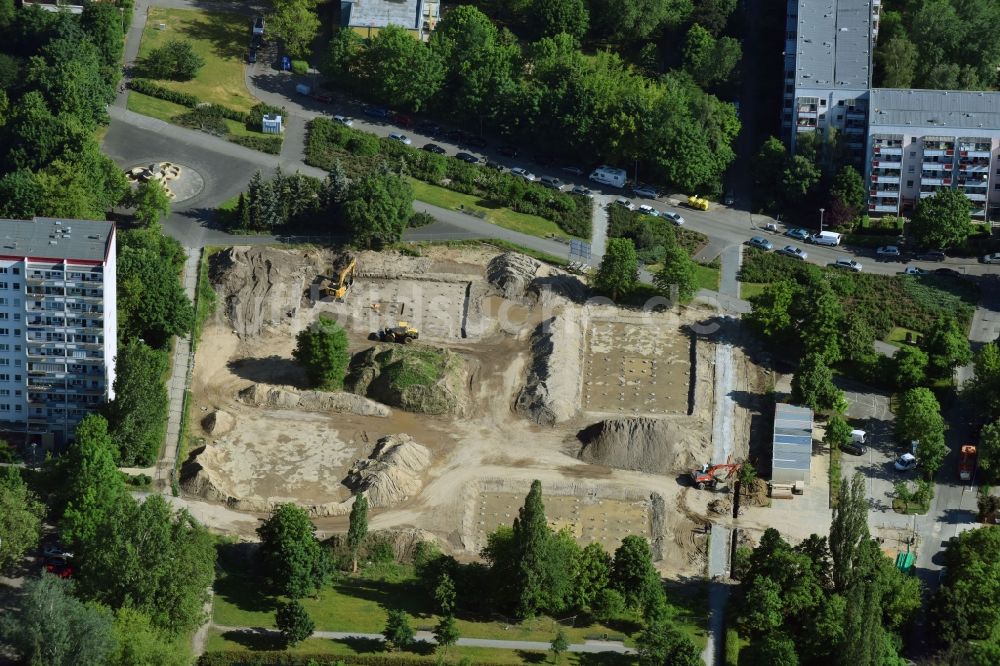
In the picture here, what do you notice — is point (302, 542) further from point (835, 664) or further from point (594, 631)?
point (835, 664)

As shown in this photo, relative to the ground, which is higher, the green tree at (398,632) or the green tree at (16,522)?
the green tree at (16,522)

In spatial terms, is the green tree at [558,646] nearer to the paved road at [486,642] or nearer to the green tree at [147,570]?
the paved road at [486,642]

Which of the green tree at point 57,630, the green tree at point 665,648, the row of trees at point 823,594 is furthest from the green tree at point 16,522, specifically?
the row of trees at point 823,594

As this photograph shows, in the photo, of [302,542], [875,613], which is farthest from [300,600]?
→ [875,613]

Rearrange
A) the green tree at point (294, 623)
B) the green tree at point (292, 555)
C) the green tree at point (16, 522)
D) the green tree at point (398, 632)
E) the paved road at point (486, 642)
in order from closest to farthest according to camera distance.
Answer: the green tree at point (294, 623)
the green tree at point (398, 632)
the paved road at point (486, 642)
the green tree at point (16, 522)
the green tree at point (292, 555)

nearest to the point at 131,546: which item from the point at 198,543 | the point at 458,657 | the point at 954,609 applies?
the point at 198,543

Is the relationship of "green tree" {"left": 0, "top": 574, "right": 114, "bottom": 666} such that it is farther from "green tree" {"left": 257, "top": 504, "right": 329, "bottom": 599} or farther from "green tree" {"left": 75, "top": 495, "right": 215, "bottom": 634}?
"green tree" {"left": 257, "top": 504, "right": 329, "bottom": 599}

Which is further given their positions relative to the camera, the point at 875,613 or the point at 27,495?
the point at 27,495
